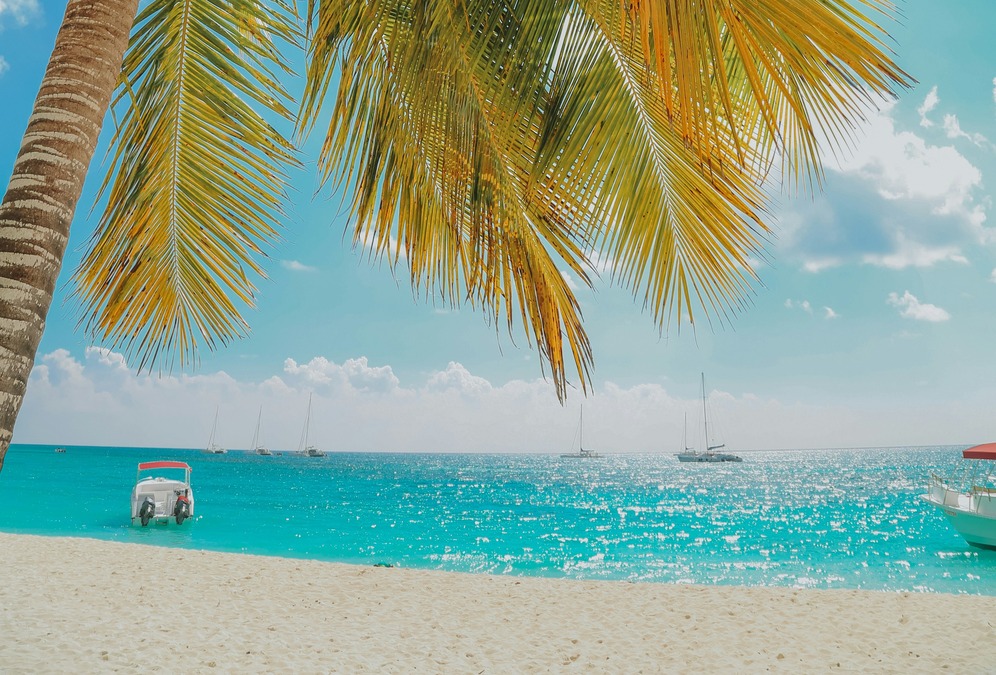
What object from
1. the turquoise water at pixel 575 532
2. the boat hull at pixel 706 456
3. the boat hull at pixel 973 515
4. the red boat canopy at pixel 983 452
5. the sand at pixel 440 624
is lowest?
the turquoise water at pixel 575 532

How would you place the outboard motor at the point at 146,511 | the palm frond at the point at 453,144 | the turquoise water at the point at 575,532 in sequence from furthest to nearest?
1. the outboard motor at the point at 146,511
2. the turquoise water at the point at 575,532
3. the palm frond at the point at 453,144

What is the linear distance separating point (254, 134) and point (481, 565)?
50.4 feet

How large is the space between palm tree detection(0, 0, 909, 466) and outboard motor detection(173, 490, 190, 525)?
18575 mm

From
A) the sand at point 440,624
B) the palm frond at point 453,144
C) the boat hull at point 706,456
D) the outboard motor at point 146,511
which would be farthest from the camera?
the boat hull at point 706,456

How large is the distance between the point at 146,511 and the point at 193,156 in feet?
65.1

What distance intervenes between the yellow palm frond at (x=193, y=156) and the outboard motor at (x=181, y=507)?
18.9 m

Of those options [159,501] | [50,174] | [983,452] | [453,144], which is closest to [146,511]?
[159,501]

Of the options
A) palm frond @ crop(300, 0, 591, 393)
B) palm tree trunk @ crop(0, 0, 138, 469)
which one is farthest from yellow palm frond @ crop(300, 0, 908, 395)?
palm tree trunk @ crop(0, 0, 138, 469)

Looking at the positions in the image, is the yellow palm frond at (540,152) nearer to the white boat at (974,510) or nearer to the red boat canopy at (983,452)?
the red boat canopy at (983,452)

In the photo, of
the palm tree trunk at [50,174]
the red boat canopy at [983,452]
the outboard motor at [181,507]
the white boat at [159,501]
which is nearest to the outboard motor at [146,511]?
the white boat at [159,501]

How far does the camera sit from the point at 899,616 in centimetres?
821

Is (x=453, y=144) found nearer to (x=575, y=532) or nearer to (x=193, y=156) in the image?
(x=193, y=156)

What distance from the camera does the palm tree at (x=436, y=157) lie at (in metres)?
2.47

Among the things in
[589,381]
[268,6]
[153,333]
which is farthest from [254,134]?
[589,381]
